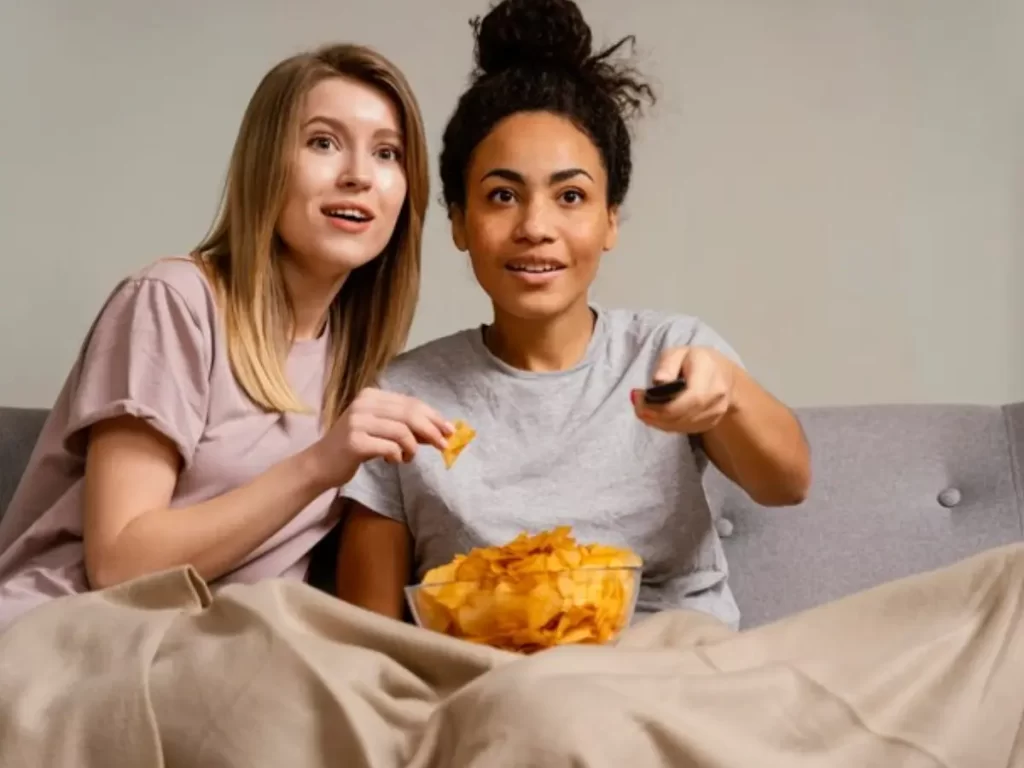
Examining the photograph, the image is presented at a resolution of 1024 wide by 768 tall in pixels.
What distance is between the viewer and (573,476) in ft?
3.93

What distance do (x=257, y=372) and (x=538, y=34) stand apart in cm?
46

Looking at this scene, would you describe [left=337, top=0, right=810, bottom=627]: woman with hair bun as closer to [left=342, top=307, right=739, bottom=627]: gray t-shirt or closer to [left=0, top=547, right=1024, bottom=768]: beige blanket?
[left=342, top=307, right=739, bottom=627]: gray t-shirt

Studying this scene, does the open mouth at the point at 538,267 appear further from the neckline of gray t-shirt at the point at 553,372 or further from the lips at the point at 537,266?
the neckline of gray t-shirt at the point at 553,372

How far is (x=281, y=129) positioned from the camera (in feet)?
4.16

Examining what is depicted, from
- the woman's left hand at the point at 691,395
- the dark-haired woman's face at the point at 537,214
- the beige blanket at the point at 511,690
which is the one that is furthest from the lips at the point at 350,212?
the beige blanket at the point at 511,690

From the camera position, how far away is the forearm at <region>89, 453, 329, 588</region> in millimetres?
1077

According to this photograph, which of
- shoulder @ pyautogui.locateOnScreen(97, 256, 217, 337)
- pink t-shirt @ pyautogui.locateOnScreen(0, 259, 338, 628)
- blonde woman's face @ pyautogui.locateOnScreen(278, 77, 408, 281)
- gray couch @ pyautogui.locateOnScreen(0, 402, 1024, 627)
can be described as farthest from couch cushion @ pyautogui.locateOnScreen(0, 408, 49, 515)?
blonde woman's face @ pyautogui.locateOnScreen(278, 77, 408, 281)

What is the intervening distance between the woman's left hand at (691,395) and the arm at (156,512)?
309 mm

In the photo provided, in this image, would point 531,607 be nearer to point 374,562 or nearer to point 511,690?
point 511,690

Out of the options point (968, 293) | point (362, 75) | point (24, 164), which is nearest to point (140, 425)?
point (362, 75)

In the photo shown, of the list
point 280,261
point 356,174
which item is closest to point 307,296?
point 280,261

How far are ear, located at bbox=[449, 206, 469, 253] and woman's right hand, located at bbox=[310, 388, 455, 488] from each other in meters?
0.26

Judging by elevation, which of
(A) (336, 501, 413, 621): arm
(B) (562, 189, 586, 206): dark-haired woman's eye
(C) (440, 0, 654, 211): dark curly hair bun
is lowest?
(A) (336, 501, 413, 621): arm

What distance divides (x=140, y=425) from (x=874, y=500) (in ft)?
2.65
